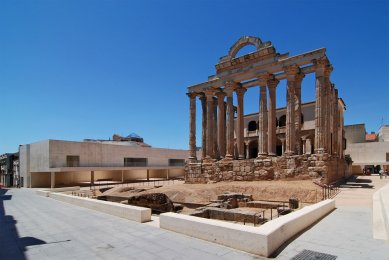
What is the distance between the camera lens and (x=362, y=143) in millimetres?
43812

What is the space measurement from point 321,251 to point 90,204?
1047cm

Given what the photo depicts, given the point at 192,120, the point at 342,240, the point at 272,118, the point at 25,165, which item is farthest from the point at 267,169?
the point at 25,165

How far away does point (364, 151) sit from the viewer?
4344cm

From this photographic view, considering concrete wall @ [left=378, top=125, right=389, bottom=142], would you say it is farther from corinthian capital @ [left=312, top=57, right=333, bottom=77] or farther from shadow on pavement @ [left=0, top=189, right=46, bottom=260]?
shadow on pavement @ [left=0, top=189, right=46, bottom=260]

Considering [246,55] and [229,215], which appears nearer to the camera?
[229,215]

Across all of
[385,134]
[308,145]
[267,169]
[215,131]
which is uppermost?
[215,131]

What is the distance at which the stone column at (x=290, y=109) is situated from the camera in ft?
73.6

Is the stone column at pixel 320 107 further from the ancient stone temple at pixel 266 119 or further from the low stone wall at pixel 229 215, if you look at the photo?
the low stone wall at pixel 229 215

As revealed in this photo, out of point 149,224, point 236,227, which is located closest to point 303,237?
point 236,227

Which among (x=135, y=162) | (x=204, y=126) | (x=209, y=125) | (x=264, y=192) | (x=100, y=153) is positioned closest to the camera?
(x=264, y=192)

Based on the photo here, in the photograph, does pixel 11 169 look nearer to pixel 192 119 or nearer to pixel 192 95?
pixel 192 119

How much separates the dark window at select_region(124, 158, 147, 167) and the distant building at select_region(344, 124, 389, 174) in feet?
112

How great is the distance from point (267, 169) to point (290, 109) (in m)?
5.55

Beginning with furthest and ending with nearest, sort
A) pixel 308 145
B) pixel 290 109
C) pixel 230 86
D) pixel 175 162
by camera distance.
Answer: pixel 175 162 → pixel 308 145 → pixel 230 86 → pixel 290 109
